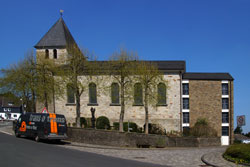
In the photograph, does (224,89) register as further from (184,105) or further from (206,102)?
(184,105)

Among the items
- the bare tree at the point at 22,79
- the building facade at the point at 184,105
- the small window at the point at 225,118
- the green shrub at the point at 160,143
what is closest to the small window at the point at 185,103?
the building facade at the point at 184,105

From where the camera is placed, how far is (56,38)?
53438mm

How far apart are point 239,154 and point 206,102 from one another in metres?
28.0

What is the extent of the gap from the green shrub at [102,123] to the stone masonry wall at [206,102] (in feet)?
39.9

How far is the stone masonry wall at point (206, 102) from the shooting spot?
139ft

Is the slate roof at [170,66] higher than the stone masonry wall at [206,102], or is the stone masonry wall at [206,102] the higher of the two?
the slate roof at [170,66]

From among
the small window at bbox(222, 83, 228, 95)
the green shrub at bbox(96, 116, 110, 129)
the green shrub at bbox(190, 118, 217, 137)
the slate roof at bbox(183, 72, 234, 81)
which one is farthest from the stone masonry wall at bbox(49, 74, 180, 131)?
the small window at bbox(222, 83, 228, 95)

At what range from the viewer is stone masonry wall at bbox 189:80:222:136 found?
42281 millimetres

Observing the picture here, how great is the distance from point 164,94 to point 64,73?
15927 millimetres

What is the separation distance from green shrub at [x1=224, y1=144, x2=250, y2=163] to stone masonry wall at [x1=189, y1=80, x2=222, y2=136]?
26.4 meters

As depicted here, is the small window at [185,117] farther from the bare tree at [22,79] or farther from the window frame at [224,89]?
the bare tree at [22,79]

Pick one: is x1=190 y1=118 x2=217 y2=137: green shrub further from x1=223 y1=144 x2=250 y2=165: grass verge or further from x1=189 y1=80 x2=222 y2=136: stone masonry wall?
x1=223 y1=144 x2=250 y2=165: grass verge

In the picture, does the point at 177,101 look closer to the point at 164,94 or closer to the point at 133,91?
the point at 164,94

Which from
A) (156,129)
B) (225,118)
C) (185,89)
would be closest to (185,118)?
(185,89)
